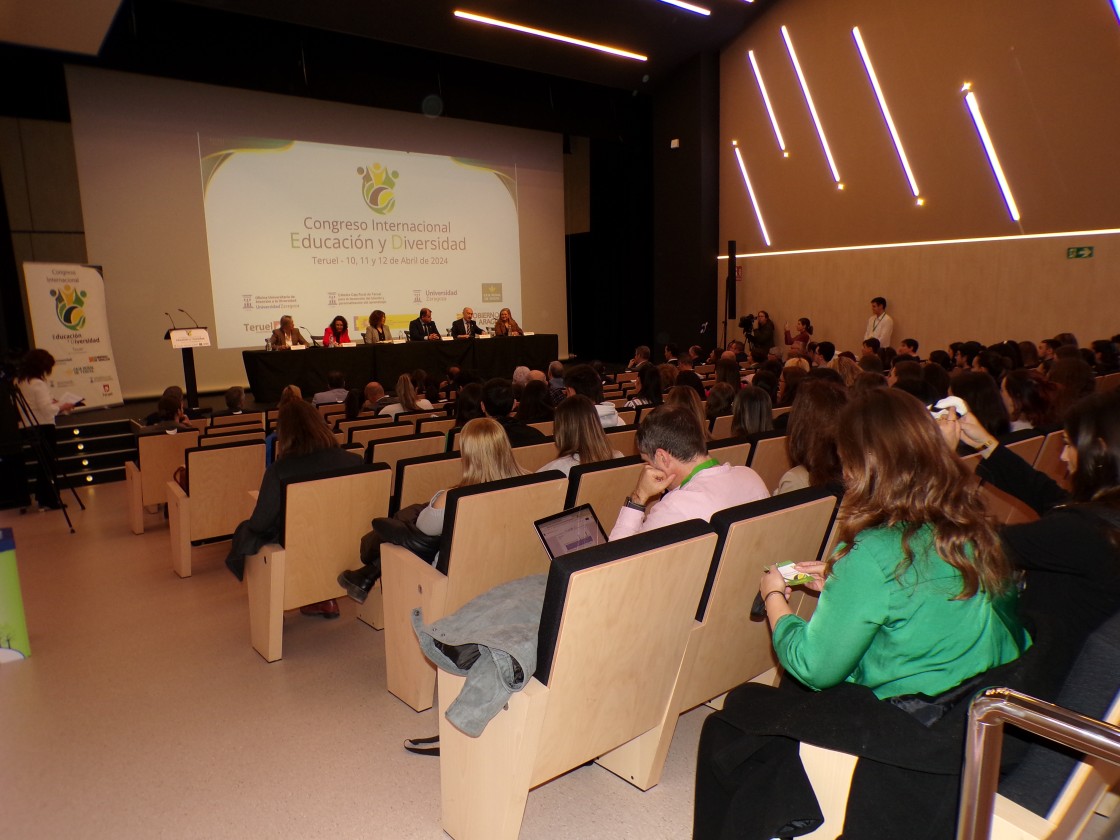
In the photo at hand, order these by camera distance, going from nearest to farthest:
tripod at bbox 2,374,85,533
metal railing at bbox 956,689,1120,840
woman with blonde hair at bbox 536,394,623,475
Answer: metal railing at bbox 956,689,1120,840 < woman with blonde hair at bbox 536,394,623,475 < tripod at bbox 2,374,85,533

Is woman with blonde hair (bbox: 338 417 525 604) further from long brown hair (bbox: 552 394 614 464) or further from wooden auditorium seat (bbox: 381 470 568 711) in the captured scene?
long brown hair (bbox: 552 394 614 464)

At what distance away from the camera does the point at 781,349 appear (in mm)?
12156

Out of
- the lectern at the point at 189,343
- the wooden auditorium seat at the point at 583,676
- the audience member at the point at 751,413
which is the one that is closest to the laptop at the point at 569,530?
the wooden auditorium seat at the point at 583,676

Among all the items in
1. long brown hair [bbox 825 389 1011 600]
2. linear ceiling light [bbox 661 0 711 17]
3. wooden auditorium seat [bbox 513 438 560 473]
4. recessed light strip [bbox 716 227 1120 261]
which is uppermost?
linear ceiling light [bbox 661 0 711 17]

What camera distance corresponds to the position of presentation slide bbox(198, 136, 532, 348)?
10.5m

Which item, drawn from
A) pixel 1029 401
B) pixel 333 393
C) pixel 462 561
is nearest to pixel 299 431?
pixel 462 561

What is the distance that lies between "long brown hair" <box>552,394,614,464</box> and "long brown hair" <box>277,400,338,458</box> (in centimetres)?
121

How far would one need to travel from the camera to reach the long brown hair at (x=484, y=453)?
286 centimetres

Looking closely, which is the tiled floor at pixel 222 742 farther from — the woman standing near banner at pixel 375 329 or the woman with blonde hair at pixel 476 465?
the woman standing near banner at pixel 375 329

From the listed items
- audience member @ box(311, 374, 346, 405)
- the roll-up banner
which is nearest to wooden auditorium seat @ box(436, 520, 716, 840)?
audience member @ box(311, 374, 346, 405)

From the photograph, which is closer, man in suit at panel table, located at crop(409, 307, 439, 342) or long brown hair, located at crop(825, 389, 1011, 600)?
long brown hair, located at crop(825, 389, 1011, 600)

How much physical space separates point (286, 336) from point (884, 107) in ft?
29.1

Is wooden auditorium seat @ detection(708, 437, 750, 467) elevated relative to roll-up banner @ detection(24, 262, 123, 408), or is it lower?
lower

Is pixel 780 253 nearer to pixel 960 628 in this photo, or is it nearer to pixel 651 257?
pixel 651 257
